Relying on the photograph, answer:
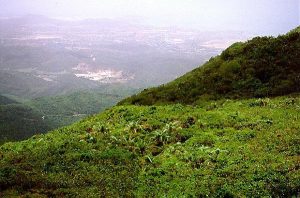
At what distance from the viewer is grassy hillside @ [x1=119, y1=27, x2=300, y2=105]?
3897cm

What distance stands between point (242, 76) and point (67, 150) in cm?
2082

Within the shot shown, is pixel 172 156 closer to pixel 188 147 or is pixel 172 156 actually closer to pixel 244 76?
pixel 188 147

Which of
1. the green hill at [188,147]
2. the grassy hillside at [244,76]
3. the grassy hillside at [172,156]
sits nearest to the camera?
the grassy hillside at [172,156]

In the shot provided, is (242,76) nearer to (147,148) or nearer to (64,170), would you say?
(147,148)

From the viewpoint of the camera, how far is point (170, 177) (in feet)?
74.2

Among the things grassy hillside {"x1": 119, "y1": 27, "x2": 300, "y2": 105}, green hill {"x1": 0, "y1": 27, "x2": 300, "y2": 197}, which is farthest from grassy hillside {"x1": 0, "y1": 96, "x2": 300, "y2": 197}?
grassy hillside {"x1": 119, "y1": 27, "x2": 300, "y2": 105}

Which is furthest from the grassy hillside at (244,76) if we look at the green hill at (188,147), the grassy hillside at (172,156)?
the grassy hillside at (172,156)

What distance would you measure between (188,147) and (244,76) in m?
17.1

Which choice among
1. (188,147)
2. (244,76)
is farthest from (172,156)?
(244,76)

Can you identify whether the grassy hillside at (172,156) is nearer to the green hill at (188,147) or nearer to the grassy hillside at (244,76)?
the green hill at (188,147)

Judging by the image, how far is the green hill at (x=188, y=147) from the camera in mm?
21062

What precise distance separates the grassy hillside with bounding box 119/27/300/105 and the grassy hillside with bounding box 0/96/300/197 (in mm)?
3715

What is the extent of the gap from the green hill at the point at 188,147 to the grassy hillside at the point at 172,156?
0.19ft

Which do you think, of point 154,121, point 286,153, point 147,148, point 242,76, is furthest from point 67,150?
point 242,76
